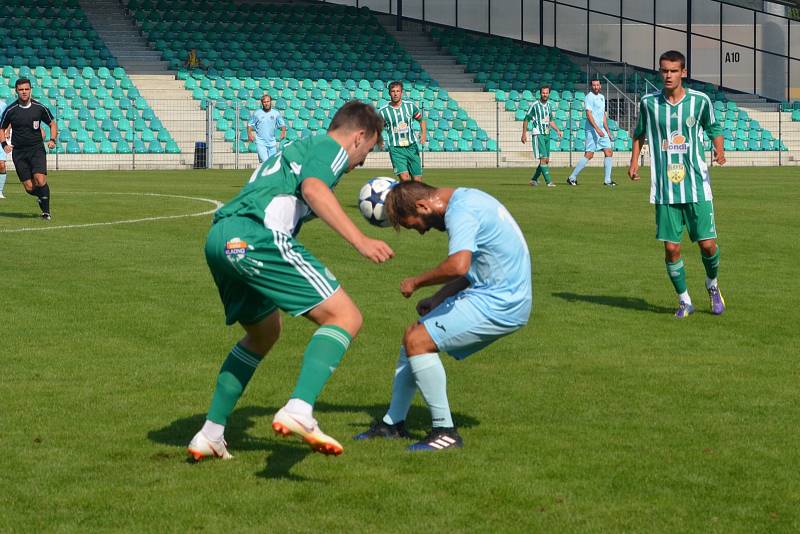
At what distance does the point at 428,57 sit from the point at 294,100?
9296 millimetres

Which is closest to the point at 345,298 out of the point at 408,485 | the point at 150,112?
the point at 408,485

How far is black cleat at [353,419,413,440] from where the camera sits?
654 cm

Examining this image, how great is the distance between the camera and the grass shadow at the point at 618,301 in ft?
36.3

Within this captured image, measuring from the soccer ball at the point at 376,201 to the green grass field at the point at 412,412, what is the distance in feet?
3.66

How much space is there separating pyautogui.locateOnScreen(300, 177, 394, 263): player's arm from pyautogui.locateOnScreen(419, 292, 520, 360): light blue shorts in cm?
69

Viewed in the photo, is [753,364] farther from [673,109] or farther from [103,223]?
[103,223]

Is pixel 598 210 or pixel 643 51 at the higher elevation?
pixel 643 51

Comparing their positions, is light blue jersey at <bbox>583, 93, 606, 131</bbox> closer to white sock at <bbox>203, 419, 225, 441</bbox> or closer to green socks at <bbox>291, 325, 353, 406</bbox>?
white sock at <bbox>203, 419, 225, 441</bbox>

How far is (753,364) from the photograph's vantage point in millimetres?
8539

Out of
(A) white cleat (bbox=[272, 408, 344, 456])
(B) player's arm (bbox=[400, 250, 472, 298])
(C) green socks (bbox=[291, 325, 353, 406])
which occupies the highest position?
(B) player's arm (bbox=[400, 250, 472, 298])

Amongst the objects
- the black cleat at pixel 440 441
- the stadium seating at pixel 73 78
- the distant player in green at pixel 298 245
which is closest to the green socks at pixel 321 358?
the distant player in green at pixel 298 245

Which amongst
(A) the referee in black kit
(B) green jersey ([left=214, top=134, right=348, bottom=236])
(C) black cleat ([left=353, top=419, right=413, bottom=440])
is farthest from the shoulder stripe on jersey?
(A) the referee in black kit

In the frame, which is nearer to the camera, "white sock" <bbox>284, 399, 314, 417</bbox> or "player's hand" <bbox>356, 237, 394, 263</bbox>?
"white sock" <bbox>284, 399, 314, 417</bbox>

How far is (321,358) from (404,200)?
2.83ft
